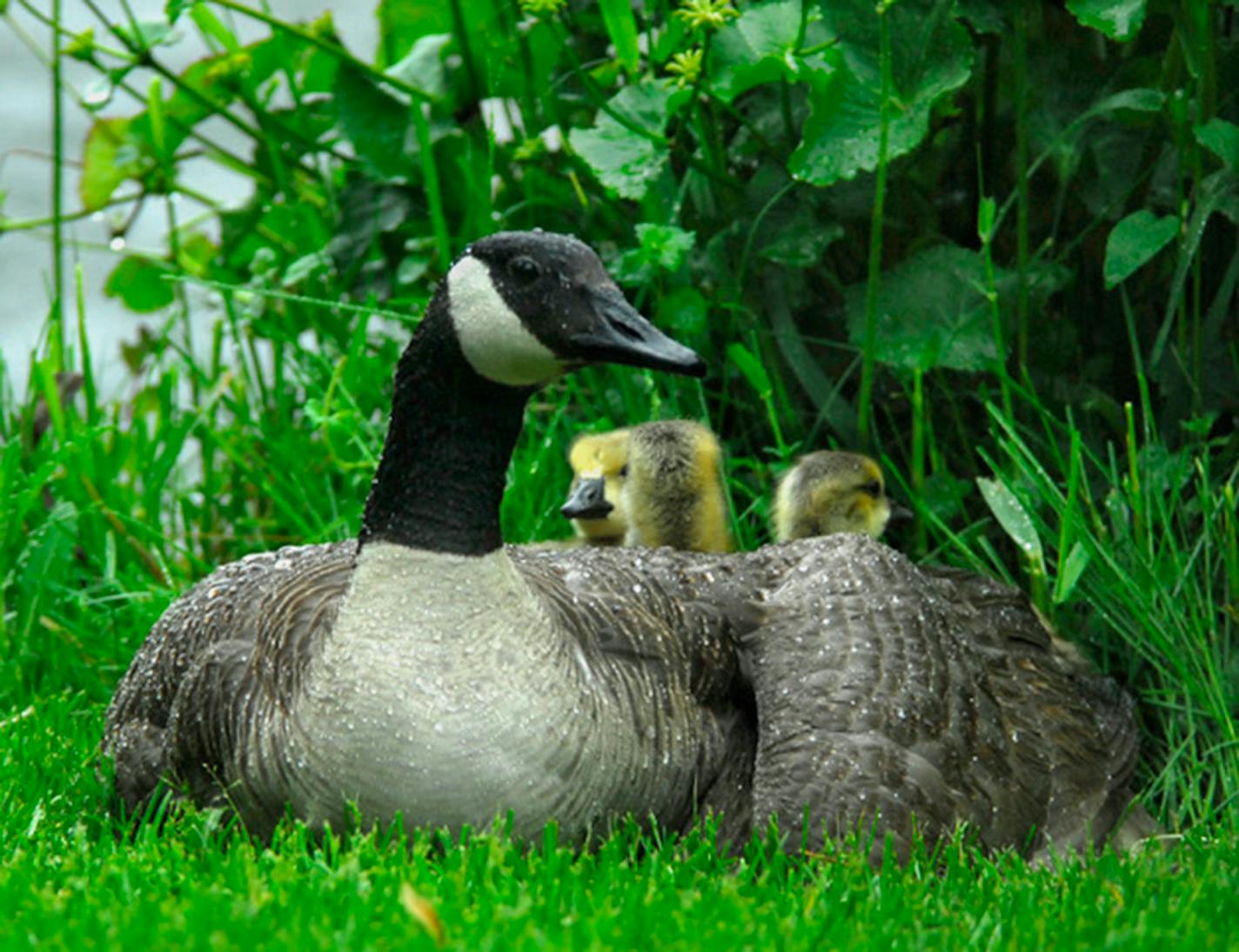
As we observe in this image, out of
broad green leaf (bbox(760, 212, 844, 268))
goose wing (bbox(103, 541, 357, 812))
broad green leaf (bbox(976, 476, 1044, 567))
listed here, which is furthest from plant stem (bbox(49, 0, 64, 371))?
broad green leaf (bbox(976, 476, 1044, 567))

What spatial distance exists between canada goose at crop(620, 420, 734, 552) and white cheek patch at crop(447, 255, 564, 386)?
1482 millimetres

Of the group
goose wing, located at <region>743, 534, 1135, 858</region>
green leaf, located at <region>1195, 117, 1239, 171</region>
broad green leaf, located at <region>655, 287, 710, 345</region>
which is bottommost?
goose wing, located at <region>743, 534, 1135, 858</region>

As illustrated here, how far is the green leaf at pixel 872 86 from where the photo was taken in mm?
5289

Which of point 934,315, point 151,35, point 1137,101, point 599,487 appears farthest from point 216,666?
point 151,35

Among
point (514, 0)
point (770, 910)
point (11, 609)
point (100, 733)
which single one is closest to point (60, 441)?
point (11, 609)

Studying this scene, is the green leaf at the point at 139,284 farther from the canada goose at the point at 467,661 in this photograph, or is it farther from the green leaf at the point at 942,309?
the canada goose at the point at 467,661

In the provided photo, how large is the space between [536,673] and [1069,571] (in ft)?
5.62

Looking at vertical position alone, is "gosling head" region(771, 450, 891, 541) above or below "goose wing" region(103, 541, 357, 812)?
above

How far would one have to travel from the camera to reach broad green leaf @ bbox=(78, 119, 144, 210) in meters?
7.32

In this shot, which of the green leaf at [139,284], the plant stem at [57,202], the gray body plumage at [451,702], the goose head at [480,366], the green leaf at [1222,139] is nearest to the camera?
the gray body plumage at [451,702]

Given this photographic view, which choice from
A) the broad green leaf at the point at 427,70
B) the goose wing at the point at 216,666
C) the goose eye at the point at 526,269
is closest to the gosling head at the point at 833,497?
the goose wing at the point at 216,666

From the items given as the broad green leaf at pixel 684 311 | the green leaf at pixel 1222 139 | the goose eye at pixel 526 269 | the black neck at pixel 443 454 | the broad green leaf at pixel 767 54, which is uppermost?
the broad green leaf at pixel 767 54

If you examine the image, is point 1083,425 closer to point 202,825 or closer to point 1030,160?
point 1030,160

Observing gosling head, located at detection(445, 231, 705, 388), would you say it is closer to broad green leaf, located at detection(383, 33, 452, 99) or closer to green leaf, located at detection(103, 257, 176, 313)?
broad green leaf, located at detection(383, 33, 452, 99)
